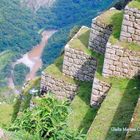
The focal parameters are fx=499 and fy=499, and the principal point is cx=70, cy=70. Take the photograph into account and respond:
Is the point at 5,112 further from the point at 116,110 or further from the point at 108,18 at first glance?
the point at 116,110

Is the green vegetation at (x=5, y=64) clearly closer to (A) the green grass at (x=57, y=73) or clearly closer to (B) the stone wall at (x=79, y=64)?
(A) the green grass at (x=57, y=73)

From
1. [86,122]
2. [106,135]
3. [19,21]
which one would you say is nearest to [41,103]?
[106,135]

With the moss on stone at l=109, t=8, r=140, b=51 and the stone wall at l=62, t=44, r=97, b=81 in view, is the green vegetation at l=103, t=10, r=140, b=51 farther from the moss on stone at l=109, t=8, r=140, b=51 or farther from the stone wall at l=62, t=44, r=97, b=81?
the stone wall at l=62, t=44, r=97, b=81

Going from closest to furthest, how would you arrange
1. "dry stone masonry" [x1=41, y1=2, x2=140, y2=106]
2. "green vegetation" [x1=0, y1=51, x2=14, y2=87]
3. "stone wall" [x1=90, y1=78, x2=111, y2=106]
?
"dry stone masonry" [x1=41, y1=2, x2=140, y2=106]
"stone wall" [x1=90, y1=78, x2=111, y2=106]
"green vegetation" [x1=0, y1=51, x2=14, y2=87]

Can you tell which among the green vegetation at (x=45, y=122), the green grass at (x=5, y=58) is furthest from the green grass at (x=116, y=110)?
the green grass at (x=5, y=58)

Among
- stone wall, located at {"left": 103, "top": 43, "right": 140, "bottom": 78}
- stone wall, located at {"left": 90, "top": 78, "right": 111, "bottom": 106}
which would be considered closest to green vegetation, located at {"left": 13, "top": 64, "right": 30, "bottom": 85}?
stone wall, located at {"left": 90, "top": 78, "right": 111, "bottom": 106}

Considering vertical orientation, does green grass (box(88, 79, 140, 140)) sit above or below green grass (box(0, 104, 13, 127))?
above

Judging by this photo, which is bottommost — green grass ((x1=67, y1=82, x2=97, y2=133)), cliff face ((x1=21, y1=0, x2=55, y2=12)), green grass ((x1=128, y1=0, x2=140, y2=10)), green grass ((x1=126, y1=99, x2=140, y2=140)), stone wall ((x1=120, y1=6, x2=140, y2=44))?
cliff face ((x1=21, y1=0, x2=55, y2=12))
